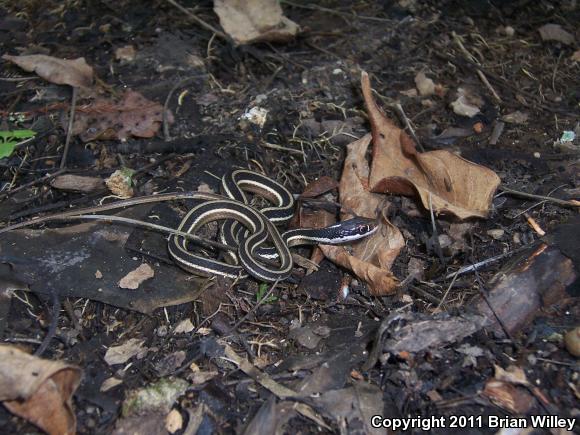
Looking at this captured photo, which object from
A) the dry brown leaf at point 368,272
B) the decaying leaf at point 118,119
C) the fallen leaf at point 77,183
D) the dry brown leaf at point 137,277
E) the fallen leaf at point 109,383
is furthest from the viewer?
the decaying leaf at point 118,119

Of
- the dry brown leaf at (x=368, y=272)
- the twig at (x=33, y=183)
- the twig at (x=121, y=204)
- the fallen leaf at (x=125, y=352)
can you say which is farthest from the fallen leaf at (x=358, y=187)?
the twig at (x=33, y=183)

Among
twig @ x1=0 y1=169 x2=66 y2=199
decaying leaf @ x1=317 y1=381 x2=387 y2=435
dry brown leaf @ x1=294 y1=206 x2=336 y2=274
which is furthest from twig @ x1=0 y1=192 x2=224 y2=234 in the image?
decaying leaf @ x1=317 y1=381 x2=387 y2=435

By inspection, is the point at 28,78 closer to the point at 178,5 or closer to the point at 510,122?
the point at 178,5

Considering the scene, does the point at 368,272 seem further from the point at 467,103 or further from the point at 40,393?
the point at 467,103

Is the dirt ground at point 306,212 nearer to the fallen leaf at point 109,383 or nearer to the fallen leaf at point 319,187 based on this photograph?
the fallen leaf at point 109,383

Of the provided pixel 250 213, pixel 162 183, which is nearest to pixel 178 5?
pixel 162 183

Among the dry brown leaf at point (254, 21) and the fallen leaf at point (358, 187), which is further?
the dry brown leaf at point (254, 21)
